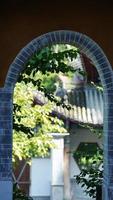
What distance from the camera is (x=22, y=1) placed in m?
6.50

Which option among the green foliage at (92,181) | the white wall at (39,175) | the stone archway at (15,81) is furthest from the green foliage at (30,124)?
the white wall at (39,175)

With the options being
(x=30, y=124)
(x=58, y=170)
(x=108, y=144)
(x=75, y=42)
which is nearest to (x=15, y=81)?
(x=75, y=42)

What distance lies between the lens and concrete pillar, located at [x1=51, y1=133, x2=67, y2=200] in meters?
13.9

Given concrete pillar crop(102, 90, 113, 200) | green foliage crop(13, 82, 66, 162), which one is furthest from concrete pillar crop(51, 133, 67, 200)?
concrete pillar crop(102, 90, 113, 200)

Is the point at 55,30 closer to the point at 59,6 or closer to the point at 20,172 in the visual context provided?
the point at 59,6

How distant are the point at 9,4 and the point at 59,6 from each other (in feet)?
1.74

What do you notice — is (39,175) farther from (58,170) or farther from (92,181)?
(92,181)

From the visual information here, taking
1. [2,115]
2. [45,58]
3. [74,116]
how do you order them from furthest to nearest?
[74,116] < [45,58] < [2,115]

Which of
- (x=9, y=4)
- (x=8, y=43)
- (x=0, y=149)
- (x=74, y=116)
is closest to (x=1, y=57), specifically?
(x=8, y=43)

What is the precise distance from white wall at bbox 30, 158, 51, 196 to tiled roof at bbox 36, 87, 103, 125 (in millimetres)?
1346

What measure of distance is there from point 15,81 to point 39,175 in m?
8.42

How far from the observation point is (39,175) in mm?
14609

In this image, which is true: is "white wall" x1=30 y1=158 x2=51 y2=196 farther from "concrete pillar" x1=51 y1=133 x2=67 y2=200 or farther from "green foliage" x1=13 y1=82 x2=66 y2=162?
"green foliage" x1=13 y1=82 x2=66 y2=162

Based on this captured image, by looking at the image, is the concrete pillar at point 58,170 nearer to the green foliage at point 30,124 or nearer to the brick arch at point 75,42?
the green foliage at point 30,124
